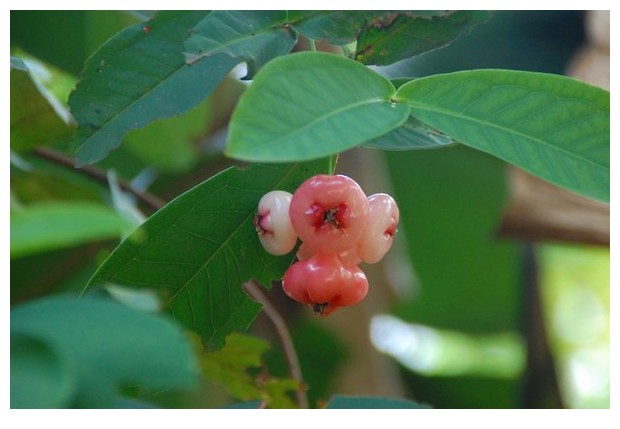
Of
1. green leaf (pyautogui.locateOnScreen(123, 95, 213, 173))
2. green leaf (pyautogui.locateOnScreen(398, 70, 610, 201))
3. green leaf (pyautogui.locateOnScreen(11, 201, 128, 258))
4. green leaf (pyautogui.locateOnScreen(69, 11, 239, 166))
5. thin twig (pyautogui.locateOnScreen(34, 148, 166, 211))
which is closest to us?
green leaf (pyautogui.locateOnScreen(11, 201, 128, 258))

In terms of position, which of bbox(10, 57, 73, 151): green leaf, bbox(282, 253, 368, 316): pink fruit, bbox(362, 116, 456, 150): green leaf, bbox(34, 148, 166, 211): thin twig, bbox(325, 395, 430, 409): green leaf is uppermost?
bbox(362, 116, 456, 150): green leaf

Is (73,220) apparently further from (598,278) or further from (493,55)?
(598,278)

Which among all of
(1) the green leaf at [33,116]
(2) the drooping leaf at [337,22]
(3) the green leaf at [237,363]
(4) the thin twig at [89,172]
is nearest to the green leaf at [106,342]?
(2) the drooping leaf at [337,22]

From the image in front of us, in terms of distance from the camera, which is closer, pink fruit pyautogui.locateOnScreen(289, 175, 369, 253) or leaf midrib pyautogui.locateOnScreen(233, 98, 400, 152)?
leaf midrib pyautogui.locateOnScreen(233, 98, 400, 152)

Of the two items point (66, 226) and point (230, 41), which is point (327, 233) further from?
point (66, 226)

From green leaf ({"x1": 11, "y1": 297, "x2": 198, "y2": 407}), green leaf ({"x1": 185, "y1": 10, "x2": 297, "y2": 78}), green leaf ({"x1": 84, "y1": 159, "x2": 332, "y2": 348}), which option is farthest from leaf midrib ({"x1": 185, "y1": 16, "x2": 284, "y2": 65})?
green leaf ({"x1": 11, "y1": 297, "x2": 198, "y2": 407})

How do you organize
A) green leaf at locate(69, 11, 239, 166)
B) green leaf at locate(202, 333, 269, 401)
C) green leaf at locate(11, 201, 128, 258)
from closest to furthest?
green leaf at locate(11, 201, 128, 258), green leaf at locate(69, 11, 239, 166), green leaf at locate(202, 333, 269, 401)

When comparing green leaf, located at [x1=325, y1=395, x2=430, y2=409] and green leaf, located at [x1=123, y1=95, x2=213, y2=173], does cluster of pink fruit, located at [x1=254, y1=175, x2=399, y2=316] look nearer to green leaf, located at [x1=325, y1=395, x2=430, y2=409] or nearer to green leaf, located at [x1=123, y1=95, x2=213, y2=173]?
green leaf, located at [x1=325, y1=395, x2=430, y2=409]

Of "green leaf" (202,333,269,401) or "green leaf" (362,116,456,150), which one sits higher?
"green leaf" (362,116,456,150)
